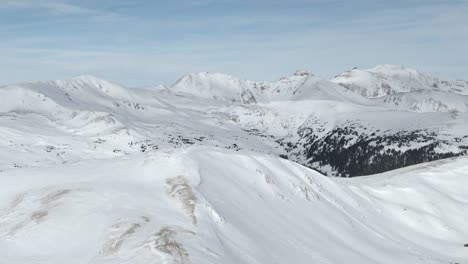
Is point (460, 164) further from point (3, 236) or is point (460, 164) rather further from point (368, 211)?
point (3, 236)

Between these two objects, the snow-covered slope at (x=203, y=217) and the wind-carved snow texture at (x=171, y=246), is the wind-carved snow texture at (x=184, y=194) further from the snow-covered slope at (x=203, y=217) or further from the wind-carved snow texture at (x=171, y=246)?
the wind-carved snow texture at (x=171, y=246)

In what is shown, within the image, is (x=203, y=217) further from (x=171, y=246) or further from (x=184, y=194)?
(x=171, y=246)

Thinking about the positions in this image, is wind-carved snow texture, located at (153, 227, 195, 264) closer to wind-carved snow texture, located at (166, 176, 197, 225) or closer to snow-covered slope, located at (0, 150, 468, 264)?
snow-covered slope, located at (0, 150, 468, 264)

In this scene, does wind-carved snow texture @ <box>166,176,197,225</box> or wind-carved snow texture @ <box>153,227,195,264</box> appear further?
wind-carved snow texture @ <box>166,176,197,225</box>

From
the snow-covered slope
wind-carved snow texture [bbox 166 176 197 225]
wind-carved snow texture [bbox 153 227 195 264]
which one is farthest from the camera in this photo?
wind-carved snow texture [bbox 166 176 197 225]

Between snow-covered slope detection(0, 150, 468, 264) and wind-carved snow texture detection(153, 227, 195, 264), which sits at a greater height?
wind-carved snow texture detection(153, 227, 195, 264)

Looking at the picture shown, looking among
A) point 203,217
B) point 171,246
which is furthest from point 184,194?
point 171,246

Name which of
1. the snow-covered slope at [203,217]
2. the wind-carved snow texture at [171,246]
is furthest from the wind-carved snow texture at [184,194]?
the wind-carved snow texture at [171,246]

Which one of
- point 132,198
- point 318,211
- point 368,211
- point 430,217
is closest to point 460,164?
point 430,217

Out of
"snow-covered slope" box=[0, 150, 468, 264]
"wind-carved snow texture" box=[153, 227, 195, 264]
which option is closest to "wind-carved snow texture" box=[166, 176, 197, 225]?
"snow-covered slope" box=[0, 150, 468, 264]
